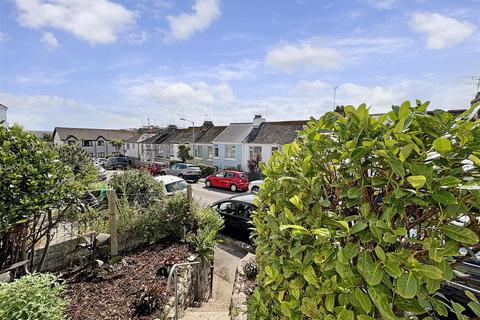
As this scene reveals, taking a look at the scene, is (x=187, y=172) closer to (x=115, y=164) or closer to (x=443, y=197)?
(x=115, y=164)

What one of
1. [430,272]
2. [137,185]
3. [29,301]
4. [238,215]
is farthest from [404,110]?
[137,185]

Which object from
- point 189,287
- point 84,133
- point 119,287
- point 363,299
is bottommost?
point 189,287

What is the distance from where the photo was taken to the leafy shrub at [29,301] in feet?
8.44

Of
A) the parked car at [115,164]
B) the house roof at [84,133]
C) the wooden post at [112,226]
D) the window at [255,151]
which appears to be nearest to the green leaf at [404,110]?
the wooden post at [112,226]

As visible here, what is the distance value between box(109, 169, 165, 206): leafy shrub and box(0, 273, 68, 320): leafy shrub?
18.6ft

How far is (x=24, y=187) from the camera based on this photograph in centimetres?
374

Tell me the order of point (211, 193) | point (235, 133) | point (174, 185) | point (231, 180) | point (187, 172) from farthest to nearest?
point (235, 133), point (187, 172), point (231, 180), point (211, 193), point (174, 185)

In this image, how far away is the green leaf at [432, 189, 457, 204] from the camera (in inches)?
48.2

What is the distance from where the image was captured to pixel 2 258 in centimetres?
419

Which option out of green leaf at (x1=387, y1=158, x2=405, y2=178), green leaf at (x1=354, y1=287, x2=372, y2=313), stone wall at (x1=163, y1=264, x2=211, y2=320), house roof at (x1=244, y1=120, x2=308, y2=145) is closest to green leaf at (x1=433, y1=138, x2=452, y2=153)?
green leaf at (x1=387, y1=158, x2=405, y2=178)

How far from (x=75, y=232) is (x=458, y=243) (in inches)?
261

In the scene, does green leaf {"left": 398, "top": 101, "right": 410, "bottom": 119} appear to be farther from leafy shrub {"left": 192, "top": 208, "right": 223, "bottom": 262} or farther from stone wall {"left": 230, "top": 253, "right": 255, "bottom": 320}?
leafy shrub {"left": 192, "top": 208, "right": 223, "bottom": 262}

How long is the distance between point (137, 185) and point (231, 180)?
10.8 meters

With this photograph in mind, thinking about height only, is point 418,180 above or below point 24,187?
above
